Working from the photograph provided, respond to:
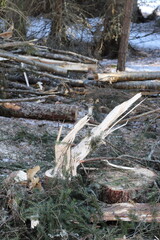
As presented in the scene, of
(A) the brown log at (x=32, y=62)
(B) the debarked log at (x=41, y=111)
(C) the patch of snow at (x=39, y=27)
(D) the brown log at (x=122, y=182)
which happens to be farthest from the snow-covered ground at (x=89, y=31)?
(D) the brown log at (x=122, y=182)

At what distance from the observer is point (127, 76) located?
6.87m

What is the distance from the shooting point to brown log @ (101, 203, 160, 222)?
10.6 feet

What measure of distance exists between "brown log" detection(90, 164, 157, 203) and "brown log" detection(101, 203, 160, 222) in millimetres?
109

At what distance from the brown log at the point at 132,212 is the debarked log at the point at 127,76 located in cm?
359

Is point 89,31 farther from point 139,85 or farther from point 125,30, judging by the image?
point 139,85

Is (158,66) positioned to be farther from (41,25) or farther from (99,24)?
(41,25)

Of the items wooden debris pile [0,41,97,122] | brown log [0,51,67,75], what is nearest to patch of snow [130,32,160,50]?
wooden debris pile [0,41,97,122]

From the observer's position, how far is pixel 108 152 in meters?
4.70

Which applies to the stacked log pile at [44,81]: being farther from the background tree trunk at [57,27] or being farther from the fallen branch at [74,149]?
the background tree trunk at [57,27]

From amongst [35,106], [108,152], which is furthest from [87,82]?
[108,152]

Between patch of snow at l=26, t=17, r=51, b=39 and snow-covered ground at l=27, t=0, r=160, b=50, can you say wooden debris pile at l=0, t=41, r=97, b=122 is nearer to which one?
snow-covered ground at l=27, t=0, r=160, b=50

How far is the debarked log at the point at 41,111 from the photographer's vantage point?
6.11 m

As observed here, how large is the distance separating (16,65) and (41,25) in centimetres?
452

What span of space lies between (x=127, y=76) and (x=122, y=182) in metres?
3.54
